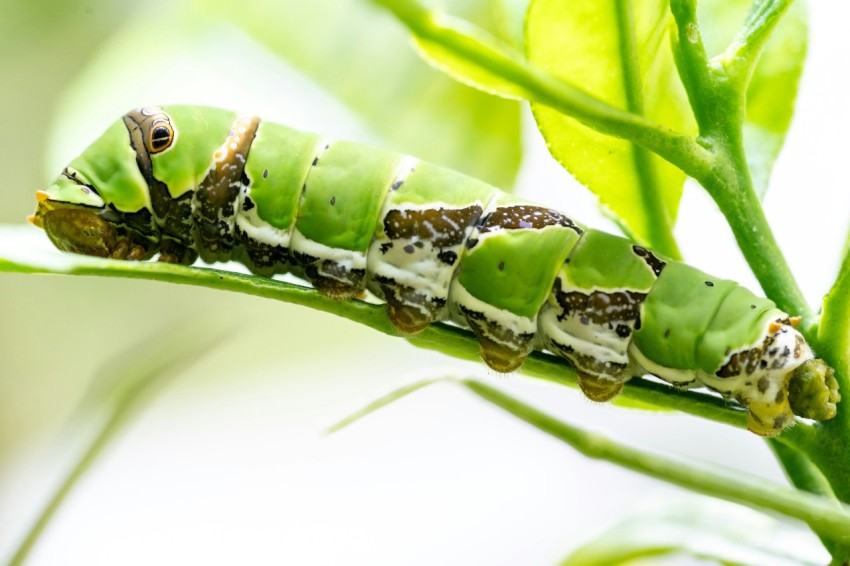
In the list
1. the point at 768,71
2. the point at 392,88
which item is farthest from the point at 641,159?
the point at 392,88

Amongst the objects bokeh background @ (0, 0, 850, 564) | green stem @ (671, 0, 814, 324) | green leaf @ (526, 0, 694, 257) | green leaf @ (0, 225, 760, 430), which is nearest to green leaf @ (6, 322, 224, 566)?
green leaf @ (0, 225, 760, 430)

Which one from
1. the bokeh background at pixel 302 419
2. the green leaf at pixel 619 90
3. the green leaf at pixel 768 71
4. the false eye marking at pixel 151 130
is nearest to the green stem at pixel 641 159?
the green leaf at pixel 619 90

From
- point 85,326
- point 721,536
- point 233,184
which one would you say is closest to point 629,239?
point 721,536

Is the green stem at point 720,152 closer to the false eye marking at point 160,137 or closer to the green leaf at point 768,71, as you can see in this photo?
the green leaf at point 768,71

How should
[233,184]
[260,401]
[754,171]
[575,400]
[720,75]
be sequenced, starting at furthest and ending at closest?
[575,400] < [260,401] < [233,184] < [754,171] < [720,75]

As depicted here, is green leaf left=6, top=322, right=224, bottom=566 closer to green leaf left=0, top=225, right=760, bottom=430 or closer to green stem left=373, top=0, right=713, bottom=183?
green leaf left=0, top=225, right=760, bottom=430

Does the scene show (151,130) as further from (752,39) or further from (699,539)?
(699,539)

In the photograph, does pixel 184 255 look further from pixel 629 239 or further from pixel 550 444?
pixel 550 444
